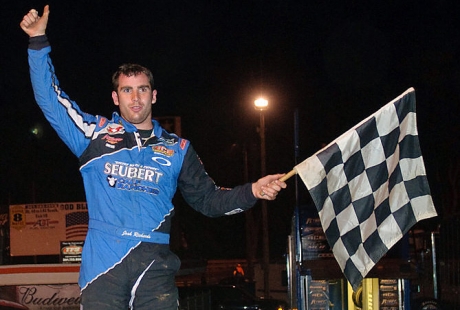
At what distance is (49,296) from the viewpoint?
36.4 feet

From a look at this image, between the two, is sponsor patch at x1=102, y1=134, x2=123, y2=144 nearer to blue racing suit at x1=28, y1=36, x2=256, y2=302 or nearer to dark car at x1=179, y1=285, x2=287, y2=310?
blue racing suit at x1=28, y1=36, x2=256, y2=302

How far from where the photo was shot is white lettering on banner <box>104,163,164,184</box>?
450cm

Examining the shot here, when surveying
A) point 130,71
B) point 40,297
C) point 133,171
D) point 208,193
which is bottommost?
point 40,297

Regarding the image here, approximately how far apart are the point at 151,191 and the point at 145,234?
10.7 inches

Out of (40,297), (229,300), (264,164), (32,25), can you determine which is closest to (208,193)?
(32,25)

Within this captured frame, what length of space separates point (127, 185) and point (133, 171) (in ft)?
0.35

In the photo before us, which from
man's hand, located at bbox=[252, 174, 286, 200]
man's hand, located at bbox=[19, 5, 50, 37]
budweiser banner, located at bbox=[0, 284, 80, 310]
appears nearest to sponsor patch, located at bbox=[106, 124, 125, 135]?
man's hand, located at bbox=[19, 5, 50, 37]

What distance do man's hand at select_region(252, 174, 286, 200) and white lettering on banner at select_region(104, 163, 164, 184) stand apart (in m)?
0.62

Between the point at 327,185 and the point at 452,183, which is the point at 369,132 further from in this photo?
the point at 452,183

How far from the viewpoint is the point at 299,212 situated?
12.4m

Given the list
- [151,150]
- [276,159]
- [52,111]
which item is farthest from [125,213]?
[276,159]

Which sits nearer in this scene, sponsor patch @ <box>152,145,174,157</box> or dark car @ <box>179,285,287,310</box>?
sponsor patch @ <box>152,145,174,157</box>

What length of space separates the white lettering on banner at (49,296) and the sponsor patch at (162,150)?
21.4 feet

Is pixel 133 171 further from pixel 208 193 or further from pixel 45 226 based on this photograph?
pixel 45 226
